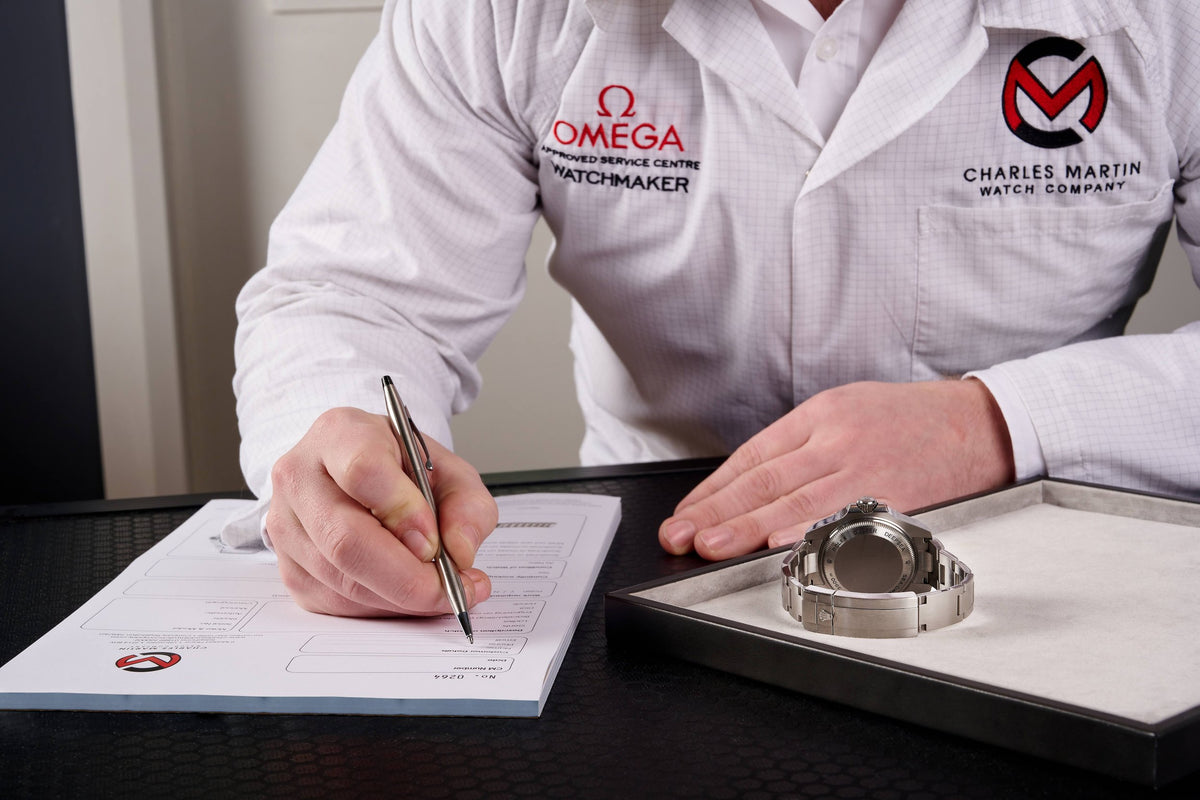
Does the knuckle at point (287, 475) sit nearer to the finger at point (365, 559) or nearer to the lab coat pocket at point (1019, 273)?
the finger at point (365, 559)

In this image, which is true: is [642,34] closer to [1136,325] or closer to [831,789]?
[831,789]

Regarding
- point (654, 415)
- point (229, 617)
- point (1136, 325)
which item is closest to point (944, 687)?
point (229, 617)

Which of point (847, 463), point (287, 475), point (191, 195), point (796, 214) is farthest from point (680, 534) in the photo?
point (191, 195)

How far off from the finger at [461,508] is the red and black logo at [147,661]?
155mm

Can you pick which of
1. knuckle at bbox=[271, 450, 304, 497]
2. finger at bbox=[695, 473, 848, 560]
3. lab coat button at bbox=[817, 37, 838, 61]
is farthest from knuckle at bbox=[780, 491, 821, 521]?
lab coat button at bbox=[817, 37, 838, 61]

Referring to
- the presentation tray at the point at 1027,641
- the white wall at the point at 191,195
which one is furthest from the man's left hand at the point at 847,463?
the white wall at the point at 191,195

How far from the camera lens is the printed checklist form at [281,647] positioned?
1.85 ft

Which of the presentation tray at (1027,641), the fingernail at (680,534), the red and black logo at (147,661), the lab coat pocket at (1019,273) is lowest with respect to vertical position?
the fingernail at (680,534)

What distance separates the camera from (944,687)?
49cm

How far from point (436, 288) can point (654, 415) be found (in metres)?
0.34

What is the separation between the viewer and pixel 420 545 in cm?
65

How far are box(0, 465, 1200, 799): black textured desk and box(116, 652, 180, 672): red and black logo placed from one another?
4 cm

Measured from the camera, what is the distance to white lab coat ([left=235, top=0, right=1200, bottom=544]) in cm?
102

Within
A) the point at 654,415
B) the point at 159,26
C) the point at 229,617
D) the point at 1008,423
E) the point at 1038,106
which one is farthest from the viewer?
the point at 159,26
